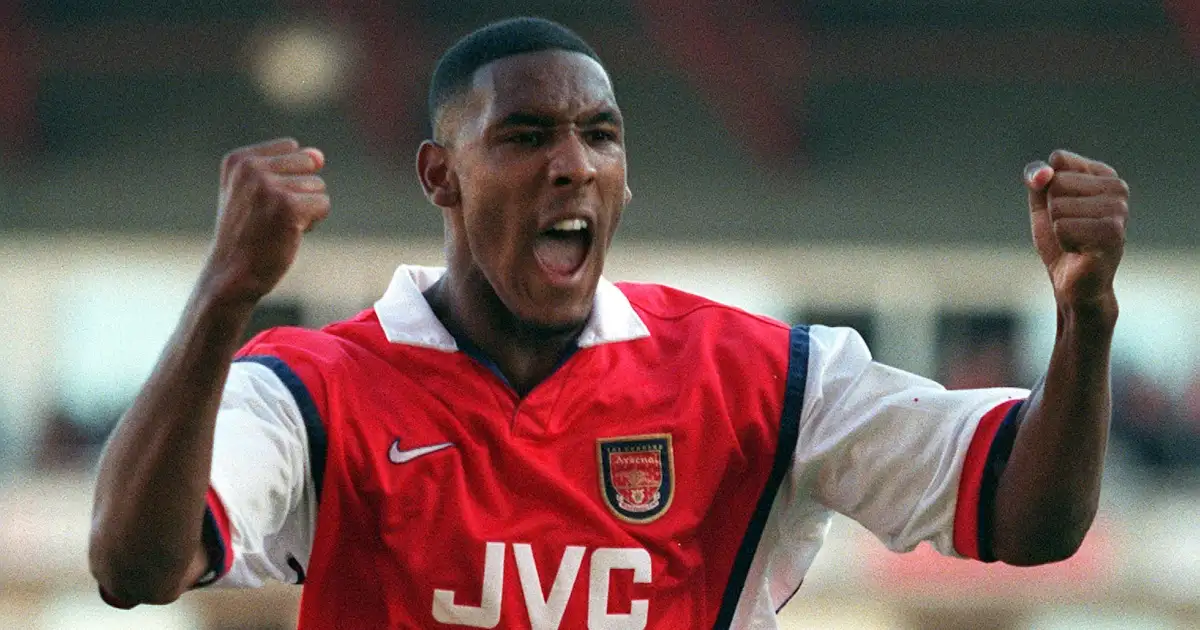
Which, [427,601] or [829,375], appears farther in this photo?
[829,375]

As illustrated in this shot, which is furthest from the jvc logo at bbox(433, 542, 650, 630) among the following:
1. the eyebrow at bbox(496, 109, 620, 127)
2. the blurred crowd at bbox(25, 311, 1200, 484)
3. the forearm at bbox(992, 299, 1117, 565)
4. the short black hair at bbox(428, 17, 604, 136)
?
the blurred crowd at bbox(25, 311, 1200, 484)

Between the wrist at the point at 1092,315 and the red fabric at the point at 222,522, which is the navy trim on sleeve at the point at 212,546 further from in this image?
the wrist at the point at 1092,315

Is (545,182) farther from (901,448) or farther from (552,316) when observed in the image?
(901,448)

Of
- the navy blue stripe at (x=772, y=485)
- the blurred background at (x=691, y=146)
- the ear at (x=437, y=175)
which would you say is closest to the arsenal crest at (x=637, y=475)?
the navy blue stripe at (x=772, y=485)

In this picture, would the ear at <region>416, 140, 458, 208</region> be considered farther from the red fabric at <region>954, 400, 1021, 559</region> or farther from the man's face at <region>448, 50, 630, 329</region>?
the red fabric at <region>954, 400, 1021, 559</region>

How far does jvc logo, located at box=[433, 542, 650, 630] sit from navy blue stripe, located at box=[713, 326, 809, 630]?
17 centimetres

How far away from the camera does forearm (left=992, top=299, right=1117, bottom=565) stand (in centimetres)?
256

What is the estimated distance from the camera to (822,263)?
11953 millimetres

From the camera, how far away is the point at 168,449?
2.33 m

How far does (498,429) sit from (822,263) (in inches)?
364

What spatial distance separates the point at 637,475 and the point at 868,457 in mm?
345

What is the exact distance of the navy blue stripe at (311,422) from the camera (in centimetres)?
273

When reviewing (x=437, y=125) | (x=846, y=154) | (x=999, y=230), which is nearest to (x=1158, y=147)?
(x=999, y=230)

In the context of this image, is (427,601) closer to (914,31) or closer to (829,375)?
(829,375)
